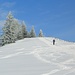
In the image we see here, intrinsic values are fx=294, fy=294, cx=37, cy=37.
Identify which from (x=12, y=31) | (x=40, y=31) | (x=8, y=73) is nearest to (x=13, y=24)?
(x=12, y=31)

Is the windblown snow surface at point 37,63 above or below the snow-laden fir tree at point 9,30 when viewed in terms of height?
below

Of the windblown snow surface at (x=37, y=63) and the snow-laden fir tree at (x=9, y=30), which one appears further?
the snow-laden fir tree at (x=9, y=30)

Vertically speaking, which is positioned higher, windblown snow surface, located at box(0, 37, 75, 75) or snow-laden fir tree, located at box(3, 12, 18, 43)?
snow-laden fir tree, located at box(3, 12, 18, 43)

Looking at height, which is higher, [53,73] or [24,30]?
[24,30]

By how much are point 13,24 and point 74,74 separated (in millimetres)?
63112

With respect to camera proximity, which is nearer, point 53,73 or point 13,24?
point 53,73

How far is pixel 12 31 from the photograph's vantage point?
75.9 m

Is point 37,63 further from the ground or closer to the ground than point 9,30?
closer to the ground

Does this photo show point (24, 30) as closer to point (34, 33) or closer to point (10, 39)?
point (34, 33)

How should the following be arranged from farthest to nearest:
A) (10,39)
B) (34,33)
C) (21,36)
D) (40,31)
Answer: (40,31)
(34,33)
(21,36)
(10,39)

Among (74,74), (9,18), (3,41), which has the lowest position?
(74,74)

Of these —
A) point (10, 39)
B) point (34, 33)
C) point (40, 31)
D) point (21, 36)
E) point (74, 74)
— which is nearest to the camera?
point (74, 74)

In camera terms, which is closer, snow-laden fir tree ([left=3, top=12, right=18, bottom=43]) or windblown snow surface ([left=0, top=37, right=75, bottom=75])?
windblown snow surface ([left=0, top=37, right=75, bottom=75])

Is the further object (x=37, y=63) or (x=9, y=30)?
(x=9, y=30)
